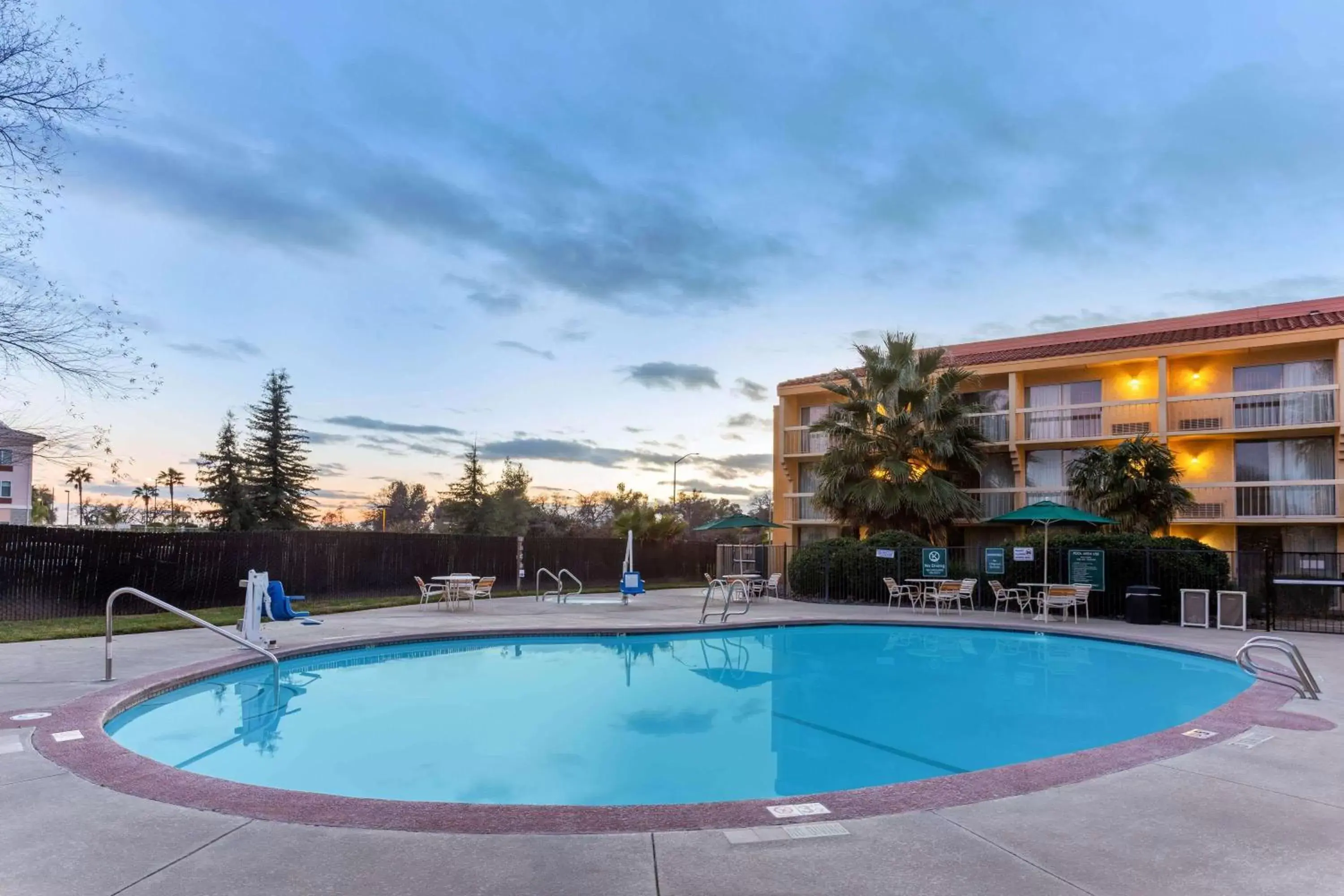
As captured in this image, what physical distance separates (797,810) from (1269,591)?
49.0 ft

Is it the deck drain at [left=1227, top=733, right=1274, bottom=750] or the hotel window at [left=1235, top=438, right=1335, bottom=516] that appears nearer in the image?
the deck drain at [left=1227, top=733, right=1274, bottom=750]

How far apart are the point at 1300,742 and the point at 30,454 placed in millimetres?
15171

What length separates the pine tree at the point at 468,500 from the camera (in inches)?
2032

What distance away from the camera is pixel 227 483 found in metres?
41.2

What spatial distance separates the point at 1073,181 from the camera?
17141mm

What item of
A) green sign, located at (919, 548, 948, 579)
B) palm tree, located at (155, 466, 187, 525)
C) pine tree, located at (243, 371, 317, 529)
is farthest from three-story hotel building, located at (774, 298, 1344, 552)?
palm tree, located at (155, 466, 187, 525)

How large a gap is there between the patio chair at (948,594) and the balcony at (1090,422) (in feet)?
25.8

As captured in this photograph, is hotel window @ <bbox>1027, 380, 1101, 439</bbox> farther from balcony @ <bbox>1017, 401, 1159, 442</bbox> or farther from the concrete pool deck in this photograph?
the concrete pool deck

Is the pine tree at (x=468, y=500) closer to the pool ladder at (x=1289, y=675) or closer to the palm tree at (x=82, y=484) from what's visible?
the palm tree at (x=82, y=484)

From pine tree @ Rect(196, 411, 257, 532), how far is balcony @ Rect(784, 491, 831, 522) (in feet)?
85.6

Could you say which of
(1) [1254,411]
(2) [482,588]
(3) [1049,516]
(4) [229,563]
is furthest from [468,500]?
(1) [1254,411]

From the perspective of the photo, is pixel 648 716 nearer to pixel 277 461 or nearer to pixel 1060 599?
pixel 1060 599

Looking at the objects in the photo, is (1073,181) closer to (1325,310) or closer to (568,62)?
(568,62)

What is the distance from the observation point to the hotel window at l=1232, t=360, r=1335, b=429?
69.9ft
